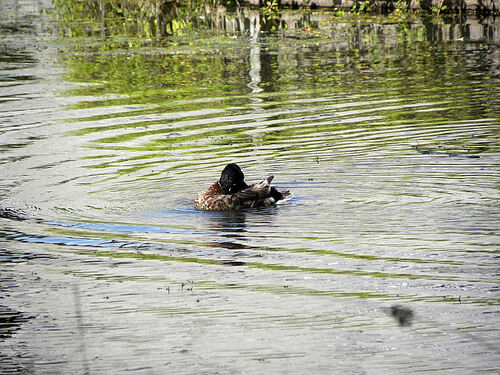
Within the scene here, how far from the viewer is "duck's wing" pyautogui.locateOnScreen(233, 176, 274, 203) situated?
33.6 ft

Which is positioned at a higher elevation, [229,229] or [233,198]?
[233,198]

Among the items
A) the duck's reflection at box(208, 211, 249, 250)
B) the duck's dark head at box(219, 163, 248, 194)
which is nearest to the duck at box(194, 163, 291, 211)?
the duck's dark head at box(219, 163, 248, 194)

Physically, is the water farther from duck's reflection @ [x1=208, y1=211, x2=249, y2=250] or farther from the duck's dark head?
the duck's dark head

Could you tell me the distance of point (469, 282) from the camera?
7.03 meters

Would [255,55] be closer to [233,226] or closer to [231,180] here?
[231,180]

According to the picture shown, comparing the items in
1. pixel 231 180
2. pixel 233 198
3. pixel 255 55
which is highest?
pixel 255 55

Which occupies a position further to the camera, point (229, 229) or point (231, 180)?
point (231, 180)

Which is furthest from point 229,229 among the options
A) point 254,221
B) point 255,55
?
point 255,55

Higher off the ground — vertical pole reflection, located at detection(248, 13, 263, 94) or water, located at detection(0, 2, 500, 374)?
vertical pole reflection, located at detection(248, 13, 263, 94)

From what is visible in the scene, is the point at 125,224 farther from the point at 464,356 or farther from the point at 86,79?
the point at 86,79

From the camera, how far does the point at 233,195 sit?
1044 centimetres

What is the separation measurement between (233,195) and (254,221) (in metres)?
0.56

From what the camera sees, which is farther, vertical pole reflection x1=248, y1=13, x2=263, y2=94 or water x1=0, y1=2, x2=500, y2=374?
vertical pole reflection x1=248, y1=13, x2=263, y2=94

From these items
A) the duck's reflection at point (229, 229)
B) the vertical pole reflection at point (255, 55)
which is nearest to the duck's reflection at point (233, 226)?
the duck's reflection at point (229, 229)
